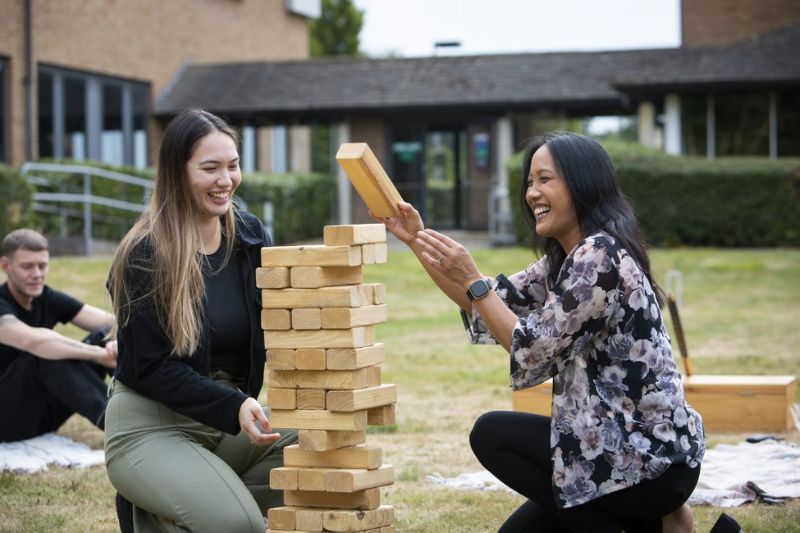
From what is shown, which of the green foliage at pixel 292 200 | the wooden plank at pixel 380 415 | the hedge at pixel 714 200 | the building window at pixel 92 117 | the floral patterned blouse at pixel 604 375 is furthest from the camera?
the green foliage at pixel 292 200

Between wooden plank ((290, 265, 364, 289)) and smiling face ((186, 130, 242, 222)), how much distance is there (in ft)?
1.63

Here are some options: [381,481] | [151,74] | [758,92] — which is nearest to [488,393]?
[381,481]

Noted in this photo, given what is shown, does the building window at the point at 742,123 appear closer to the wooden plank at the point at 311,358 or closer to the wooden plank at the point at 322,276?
the wooden plank at the point at 322,276

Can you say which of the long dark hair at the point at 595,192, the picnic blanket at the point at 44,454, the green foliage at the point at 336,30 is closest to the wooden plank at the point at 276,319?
the long dark hair at the point at 595,192

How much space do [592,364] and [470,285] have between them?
20.5 inches

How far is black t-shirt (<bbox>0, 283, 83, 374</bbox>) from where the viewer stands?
7.76 m

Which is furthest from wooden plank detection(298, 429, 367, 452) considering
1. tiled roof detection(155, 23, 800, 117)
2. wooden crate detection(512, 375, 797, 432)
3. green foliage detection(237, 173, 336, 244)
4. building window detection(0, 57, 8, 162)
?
tiled roof detection(155, 23, 800, 117)

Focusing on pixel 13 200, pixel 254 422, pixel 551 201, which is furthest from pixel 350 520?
pixel 13 200

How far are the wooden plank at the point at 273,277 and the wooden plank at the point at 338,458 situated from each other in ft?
2.14

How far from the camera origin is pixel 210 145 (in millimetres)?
4930

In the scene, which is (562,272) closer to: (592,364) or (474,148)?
(592,364)

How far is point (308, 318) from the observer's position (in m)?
4.66

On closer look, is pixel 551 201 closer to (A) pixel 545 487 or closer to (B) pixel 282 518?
(A) pixel 545 487

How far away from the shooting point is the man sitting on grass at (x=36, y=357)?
754 cm
